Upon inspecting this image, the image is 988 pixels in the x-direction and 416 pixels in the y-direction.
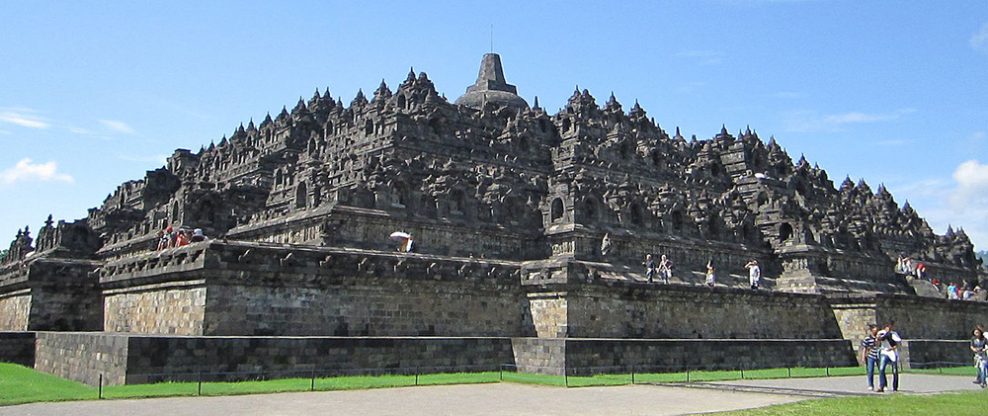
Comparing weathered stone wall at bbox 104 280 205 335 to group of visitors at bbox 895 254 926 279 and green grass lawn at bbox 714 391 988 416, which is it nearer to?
green grass lawn at bbox 714 391 988 416

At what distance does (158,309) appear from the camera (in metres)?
27.4

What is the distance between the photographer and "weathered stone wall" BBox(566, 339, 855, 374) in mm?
27562

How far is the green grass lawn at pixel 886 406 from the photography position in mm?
17438

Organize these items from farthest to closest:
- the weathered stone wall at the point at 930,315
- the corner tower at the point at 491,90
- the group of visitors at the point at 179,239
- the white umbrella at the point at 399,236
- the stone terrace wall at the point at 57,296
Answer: the corner tower at the point at 491,90 < the weathered stone wall at the point at 930,315 < the white umbrella at the point at 399,236 < the stone terrace wall at the point at 57,296 < the group of visitors at the point at 179,239

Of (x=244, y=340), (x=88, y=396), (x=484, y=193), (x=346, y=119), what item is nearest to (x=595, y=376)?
(x=244, y=340)

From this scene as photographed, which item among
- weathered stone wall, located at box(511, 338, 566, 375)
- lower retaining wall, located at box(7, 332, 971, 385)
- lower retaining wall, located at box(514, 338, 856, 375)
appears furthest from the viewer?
lower retaining wall, located at box(514, 338, 856, 375)

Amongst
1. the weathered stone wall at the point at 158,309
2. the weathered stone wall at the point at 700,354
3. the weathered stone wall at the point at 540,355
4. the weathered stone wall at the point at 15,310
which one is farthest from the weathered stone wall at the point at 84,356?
the weathered stone wall at the point at 700,354

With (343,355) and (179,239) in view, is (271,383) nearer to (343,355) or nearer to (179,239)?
(343,355)

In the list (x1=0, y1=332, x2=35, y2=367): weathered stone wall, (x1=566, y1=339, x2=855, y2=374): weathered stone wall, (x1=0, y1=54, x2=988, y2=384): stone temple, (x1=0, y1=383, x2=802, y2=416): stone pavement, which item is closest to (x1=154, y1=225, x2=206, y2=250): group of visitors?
(x1=0, y1=54, x2=988, y2=384): stone temple

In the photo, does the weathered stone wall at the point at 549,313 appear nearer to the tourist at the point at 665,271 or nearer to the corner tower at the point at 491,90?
the tourist at the point at 665,271

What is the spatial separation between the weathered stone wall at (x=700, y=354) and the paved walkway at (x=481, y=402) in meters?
3.23

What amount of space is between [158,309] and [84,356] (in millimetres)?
4039

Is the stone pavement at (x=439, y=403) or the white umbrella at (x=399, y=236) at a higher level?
the white umbrella at (x=399, y=236)

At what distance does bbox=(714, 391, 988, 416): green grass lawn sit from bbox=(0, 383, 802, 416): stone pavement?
1.04 m
